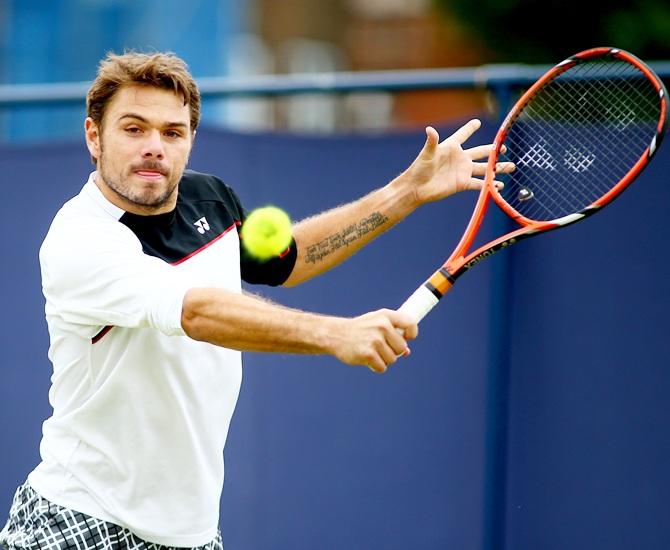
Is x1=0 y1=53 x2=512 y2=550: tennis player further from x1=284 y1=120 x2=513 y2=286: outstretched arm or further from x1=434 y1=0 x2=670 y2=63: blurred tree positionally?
x1=434 y1=0 x2=670 y2=63: blurred tree

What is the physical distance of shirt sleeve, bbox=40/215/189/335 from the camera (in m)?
3.31

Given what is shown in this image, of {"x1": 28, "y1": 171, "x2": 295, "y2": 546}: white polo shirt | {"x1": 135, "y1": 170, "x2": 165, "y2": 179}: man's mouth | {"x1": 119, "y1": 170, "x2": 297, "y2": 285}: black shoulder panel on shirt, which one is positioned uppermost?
{"x1": 135, "y1": 170, "x2": 165, "y2": 179}: man's mouth

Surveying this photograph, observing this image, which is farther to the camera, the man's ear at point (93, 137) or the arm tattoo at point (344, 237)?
the arm tattoo at point (344, 237)

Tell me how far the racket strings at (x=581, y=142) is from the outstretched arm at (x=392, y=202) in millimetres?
517

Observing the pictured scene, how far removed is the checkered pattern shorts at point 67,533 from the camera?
367 centimetres

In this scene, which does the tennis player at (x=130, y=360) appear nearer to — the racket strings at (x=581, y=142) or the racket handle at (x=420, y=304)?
the racket handle at (x=420, y=304)

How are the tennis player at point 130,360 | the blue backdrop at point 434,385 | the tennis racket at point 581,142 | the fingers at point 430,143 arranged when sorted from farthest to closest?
the blue backdrop at point 434,385
the tennis racket at point 581,142
the fingers at point 430,143
the tennis player at point 130,360

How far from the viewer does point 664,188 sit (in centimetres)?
473

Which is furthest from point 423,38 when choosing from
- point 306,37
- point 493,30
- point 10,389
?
point 10,389

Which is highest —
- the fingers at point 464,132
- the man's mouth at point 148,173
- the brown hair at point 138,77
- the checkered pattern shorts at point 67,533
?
the brown hair at point 138,77

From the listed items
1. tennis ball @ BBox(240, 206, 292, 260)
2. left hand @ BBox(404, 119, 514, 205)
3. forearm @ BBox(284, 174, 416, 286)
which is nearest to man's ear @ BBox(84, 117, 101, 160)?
tennis ball @ BBox(240, 206, 292, 260)

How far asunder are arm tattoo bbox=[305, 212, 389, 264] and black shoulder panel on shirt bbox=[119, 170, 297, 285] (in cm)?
7

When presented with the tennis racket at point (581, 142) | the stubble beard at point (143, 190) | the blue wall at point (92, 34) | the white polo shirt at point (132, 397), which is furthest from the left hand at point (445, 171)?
the blue wall at point (92, 34)

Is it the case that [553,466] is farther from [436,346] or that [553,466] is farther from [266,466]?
[266,466]
